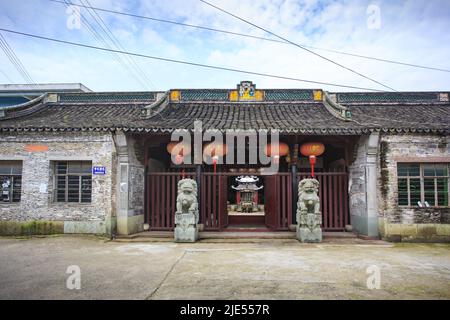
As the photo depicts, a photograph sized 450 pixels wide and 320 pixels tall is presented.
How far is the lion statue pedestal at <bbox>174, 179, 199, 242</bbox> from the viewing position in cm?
819

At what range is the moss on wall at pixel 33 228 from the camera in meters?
8.81

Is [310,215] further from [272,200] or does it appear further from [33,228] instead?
[33,228]

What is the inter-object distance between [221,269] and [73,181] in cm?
607

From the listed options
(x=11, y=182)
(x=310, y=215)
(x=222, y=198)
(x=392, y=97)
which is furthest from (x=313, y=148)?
(x=11, y=182)

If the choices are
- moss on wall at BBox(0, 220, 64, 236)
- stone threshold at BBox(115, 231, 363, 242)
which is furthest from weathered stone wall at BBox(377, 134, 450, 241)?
moss on wall at BBox(0, 220, 64, 236)

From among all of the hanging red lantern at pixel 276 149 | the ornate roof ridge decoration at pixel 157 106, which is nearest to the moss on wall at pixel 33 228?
the ornate roof ridge decoration at pixel 157 106

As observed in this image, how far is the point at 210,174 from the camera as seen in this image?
31.8 feet

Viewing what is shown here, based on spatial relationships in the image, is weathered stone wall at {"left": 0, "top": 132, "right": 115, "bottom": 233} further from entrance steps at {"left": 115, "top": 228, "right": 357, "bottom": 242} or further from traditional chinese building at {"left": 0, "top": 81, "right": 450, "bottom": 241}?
entrance steps at {"left": 115, "top": 228, "right": 357, "bottom": 242}

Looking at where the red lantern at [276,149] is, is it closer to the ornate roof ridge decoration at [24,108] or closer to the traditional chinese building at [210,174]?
the traditional chinese building at [210,174]

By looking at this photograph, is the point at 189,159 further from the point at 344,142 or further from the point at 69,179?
the point at 344,142

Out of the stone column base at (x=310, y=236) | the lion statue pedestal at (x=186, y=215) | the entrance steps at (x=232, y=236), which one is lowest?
the entrance steps at (x=232, y=236)

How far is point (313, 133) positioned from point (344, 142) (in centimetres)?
183

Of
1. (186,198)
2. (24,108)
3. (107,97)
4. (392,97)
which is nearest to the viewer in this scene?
(186,198)

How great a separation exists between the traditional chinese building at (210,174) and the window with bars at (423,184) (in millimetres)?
29
